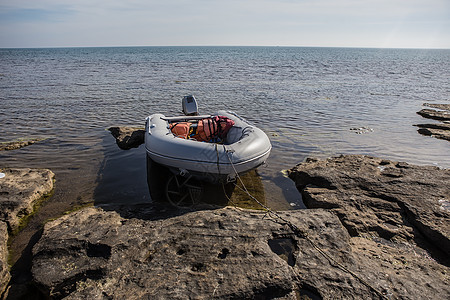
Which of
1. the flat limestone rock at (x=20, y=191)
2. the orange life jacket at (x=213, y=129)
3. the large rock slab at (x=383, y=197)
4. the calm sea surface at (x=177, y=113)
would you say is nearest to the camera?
the large rock slab at (x=383, y=197)

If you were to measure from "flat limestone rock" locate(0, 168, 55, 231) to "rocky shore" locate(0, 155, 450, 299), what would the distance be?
274 millimetres

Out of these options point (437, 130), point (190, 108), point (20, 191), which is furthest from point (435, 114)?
point (20, 191)

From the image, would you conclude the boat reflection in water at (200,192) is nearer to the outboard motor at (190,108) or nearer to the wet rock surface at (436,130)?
the outboard motor at (190,108)

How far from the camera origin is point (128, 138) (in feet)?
23.0

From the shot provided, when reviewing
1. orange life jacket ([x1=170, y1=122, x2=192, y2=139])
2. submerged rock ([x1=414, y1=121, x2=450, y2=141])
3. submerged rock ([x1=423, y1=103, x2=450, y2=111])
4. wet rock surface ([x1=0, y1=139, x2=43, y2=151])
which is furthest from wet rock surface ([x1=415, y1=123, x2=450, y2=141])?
wet rock surface ([x1=0, y1=139, x2=43, y2=151])

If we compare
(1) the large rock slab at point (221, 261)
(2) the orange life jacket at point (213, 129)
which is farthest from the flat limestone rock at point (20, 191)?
(2) the orange life jacket at point (213, 129)

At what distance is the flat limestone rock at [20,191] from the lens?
151 inches

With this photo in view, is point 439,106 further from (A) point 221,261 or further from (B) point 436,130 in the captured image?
(A) point 221,261

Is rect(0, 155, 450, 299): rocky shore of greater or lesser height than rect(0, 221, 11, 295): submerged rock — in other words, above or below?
above

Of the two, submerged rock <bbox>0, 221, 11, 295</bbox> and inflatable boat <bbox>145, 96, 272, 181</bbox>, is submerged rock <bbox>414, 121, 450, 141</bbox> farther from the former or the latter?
submerged rock <bbox>0, 221, 11, 295</bbox>

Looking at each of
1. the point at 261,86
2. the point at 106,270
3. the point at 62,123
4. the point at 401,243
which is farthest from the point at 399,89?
the point at 106,270

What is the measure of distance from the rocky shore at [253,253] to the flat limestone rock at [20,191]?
0.27 metres

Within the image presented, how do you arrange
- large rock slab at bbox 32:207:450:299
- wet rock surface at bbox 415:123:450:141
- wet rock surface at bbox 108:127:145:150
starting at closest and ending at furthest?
large rock slab at bbox 32:207:450:299
wet rock surface at bbox 108:127:145:150
wet rock surface at bbox 415:123:450:141

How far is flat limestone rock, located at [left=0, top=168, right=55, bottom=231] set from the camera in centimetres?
383
